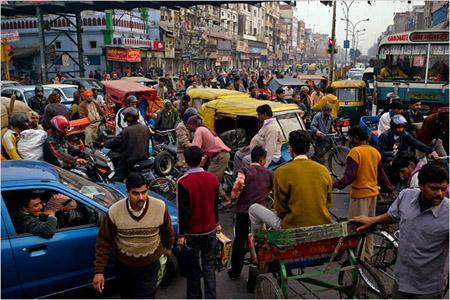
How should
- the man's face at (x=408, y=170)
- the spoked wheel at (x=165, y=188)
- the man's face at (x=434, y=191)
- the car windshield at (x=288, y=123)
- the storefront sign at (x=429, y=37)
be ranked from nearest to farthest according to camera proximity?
the man's face at (x=434, y=191)
the man's face at (x=408, y=170)
the spoked wheel at (x=165, y=188)
the car windshield at (x=288, y=123)
the storefront sign at (x=429, y=37)

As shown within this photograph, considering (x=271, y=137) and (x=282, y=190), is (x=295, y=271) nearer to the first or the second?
(x=282, y=190)

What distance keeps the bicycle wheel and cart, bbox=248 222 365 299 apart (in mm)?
181

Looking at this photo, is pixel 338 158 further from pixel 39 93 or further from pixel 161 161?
pixel 39 93

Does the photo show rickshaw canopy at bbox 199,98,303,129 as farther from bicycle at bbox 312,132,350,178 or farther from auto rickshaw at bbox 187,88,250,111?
auto rickshaw at bbox 187,88,250,111

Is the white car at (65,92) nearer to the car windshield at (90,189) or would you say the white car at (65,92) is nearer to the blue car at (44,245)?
the car windshield at (90,189)

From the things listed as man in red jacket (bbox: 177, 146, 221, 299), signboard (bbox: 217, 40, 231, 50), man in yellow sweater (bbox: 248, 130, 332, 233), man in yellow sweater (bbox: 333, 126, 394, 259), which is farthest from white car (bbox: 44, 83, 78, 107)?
signboard (bbox: 217, 40, 231, 50)

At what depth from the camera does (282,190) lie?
3.76 metres

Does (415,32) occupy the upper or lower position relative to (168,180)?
upper

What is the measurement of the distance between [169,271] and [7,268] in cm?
171

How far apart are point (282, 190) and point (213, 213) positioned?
0.77m

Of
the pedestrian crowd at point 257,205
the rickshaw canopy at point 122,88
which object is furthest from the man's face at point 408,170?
the rickshaw canopy at point 122,88

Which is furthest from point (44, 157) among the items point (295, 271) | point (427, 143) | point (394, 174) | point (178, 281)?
point (427, 143)

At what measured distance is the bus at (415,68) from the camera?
1288 centimetres

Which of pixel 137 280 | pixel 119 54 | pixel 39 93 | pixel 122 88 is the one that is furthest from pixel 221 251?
pixel 119 54
